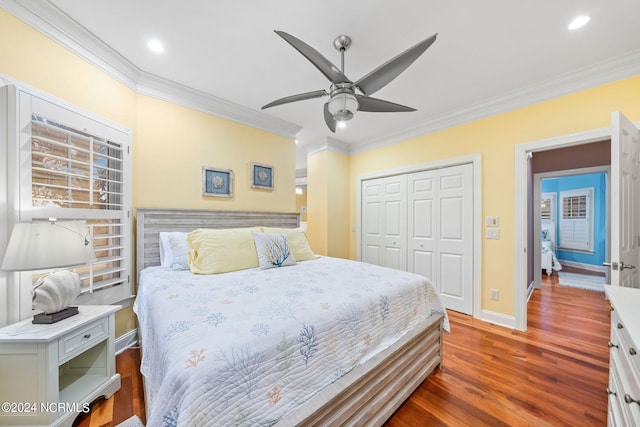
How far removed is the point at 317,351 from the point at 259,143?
286 cm

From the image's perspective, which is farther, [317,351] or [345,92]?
[345,92]

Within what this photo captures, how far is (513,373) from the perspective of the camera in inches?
75.9

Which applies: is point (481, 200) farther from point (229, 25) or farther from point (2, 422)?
point (2, 422)

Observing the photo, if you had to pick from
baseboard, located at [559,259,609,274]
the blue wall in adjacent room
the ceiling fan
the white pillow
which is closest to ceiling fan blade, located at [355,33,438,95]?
the ceiling fan

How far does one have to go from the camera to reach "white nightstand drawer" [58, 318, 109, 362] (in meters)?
1.35

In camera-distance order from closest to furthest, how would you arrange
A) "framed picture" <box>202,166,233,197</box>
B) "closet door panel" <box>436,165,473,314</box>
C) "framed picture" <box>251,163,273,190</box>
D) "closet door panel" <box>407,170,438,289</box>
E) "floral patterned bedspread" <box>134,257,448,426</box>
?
"floral patterned bedspread" <box>134,257,448,426</box> → "framed picture" <box>202,166,233,197</box> → "closet door panel" <box>436,165,473,314</box> → "framed picture" <box>251,163,273,190</box> → "closet door panel" <box>407,170,438,289</box>

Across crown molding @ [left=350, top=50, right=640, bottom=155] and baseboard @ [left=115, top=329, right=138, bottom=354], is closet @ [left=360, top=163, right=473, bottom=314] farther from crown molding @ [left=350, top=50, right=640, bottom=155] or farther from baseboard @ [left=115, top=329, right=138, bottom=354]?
baseboard @ [left=115, top=329, right=138, bottom=354]

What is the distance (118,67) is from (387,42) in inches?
93.3

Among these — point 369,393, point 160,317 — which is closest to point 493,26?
point 369,393

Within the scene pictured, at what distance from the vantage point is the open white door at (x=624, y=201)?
1.62 m

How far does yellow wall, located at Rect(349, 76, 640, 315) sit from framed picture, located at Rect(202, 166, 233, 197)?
2750mm

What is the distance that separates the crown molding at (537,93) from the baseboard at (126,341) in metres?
4.15

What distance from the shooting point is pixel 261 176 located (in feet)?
10.9

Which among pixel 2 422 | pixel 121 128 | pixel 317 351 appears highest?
pixel 121 128
